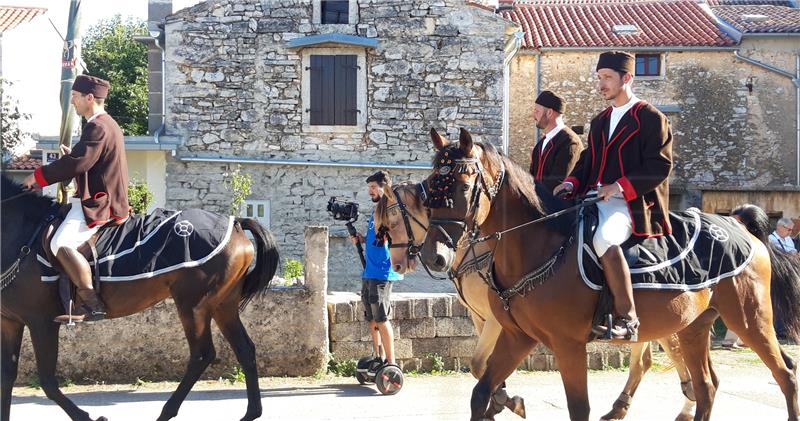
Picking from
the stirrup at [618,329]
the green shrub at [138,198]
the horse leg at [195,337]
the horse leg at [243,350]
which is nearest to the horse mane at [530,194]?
the stirrup at [618,329]

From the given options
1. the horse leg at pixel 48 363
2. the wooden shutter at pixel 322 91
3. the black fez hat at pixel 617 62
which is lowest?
the horse leg at pixel 48 363

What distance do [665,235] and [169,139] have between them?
14332 millimetres

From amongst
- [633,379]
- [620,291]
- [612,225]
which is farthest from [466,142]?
[633,379]

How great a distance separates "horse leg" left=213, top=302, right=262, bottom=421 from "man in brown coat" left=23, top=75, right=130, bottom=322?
1.00 metres

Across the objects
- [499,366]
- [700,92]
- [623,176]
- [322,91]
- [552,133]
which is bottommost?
[499,366]

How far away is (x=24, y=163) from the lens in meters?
25.8

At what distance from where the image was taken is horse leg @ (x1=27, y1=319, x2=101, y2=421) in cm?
692

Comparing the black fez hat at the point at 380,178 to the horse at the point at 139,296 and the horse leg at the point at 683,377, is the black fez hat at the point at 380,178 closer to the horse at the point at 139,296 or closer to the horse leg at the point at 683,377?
the horse at the point at 139,296

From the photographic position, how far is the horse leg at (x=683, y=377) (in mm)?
7402

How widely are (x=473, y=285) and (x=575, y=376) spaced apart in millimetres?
1803

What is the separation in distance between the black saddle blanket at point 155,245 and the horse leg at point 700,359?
3834 millimetres

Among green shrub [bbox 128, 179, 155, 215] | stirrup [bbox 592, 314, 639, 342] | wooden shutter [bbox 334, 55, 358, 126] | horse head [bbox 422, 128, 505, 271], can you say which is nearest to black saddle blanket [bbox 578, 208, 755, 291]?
stirrup [bbox 592, 314, 639, 342]

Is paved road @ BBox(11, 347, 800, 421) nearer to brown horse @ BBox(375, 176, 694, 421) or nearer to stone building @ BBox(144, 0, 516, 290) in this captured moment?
brown horse @ BBox(375, 176, 694, 421)

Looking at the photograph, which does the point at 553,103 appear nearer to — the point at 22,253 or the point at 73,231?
the point at 73,231
